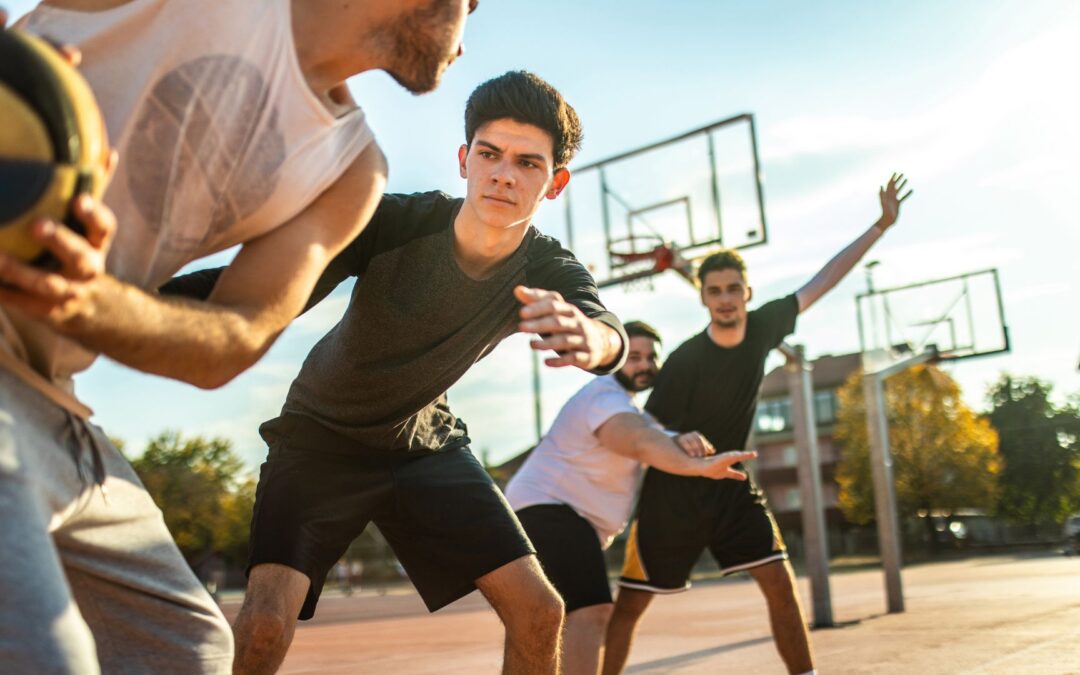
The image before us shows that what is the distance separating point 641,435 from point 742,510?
1.06 metres

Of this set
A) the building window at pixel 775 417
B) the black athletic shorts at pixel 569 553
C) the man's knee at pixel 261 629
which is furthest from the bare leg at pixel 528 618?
the building window at pixel 775 417

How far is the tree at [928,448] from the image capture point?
45000mm

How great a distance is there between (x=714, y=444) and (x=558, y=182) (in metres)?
2.60

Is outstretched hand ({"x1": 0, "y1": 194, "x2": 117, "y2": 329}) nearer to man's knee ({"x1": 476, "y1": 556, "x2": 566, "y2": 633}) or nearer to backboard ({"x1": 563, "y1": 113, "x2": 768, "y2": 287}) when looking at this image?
man's knee ({"x1": 476, "y1": 556, "x2": 566, "y2": 633})

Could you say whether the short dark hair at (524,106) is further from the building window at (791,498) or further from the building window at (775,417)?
A: the building window at (775,417)

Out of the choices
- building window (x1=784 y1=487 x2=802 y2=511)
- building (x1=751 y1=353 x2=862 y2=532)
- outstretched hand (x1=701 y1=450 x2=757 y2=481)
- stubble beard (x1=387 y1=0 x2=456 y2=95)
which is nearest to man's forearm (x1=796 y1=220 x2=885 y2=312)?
outstretched hand (x1=701 y1=450 x2=757 y2=481)

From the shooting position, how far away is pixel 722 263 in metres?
6.11

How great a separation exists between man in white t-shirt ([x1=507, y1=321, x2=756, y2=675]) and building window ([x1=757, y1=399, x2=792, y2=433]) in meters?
57.3

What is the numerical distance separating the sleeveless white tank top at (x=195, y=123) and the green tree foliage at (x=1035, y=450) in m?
61.8

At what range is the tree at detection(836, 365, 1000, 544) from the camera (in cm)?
4500

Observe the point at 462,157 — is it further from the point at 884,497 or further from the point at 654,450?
the point at 884,497

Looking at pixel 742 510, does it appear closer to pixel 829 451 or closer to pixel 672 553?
pixel 672 553

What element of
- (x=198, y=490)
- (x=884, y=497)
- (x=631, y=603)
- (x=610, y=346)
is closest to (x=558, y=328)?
(x=610, y=346)

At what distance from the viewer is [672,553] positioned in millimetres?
5832
